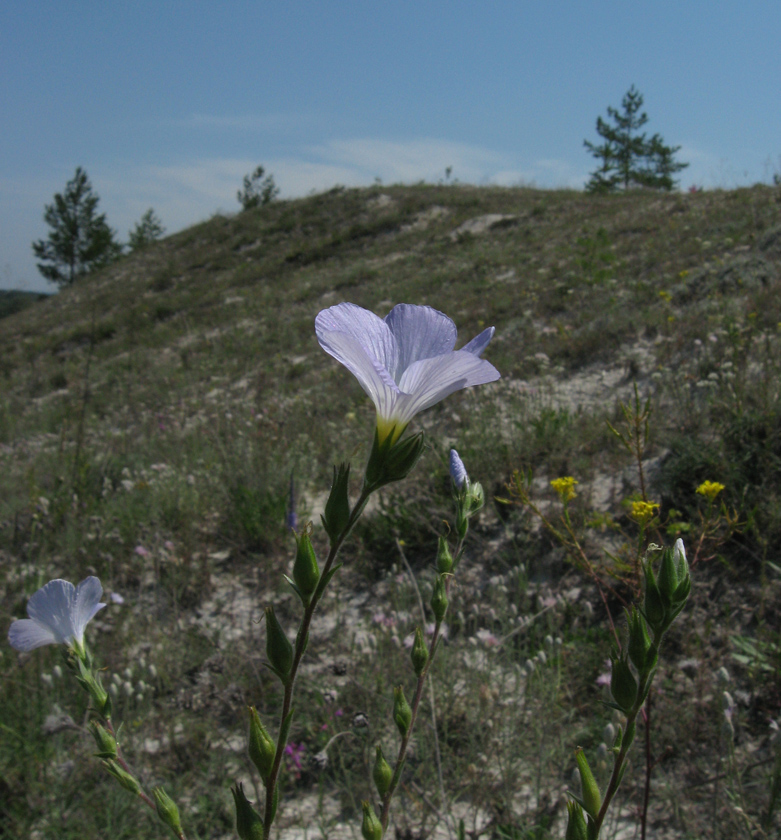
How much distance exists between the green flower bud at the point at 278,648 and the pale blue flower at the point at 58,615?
447 millimetres

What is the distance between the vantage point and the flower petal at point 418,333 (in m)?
0.73

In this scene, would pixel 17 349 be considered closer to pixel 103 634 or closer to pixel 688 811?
pixel 103 634

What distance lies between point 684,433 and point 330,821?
2347mm

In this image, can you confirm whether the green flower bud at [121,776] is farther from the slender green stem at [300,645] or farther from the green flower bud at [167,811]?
the slender green stem at [300,645]

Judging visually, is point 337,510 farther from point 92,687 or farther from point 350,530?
point 92,687

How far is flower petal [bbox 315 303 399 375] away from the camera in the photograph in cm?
69

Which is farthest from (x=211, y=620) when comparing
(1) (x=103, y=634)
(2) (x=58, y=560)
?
(2) (x=58, y=560)

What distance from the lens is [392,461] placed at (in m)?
0.64

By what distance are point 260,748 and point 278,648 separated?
0.37 feet

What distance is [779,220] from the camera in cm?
623

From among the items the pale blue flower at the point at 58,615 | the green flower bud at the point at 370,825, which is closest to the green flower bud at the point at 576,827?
the green flower bud at the point at 370,825

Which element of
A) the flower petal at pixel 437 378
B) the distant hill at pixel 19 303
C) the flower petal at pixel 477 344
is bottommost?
the flower petal at pixel 437 378

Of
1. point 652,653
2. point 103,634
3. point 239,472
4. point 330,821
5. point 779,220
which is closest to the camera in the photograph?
point 652,653

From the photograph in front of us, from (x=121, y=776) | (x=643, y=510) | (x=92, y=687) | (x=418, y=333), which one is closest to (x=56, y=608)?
(x=92, y=687)
